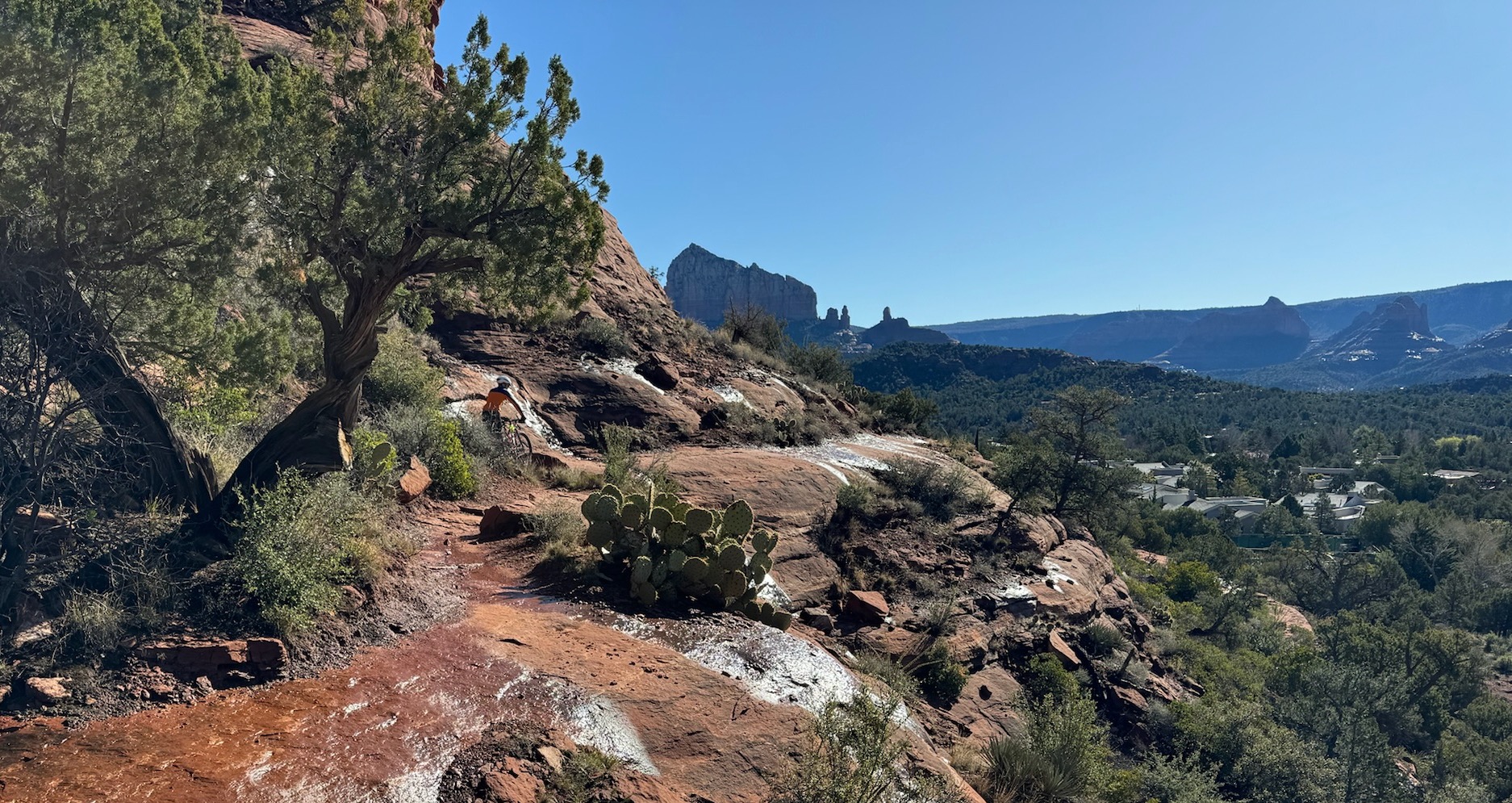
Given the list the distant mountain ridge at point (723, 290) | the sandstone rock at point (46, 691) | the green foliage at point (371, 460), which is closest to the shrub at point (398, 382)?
the green foliage at point (371, 460)

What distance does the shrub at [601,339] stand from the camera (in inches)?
756

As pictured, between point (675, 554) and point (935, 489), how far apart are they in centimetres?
885

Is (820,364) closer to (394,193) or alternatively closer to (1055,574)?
(1055,574)

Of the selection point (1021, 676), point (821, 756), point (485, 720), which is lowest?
point (1021, 676)

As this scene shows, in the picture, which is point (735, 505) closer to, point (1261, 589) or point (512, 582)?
point (512, 582)

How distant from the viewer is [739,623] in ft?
24.6

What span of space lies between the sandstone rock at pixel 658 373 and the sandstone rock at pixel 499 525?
9234 millimetres

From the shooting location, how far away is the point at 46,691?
179 inches

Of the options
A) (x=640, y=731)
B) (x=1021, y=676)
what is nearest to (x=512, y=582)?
(x=640, y=731)

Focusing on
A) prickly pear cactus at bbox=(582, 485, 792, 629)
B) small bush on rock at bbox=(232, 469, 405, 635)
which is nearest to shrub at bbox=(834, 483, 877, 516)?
prickly pear cactus at bbox=(582, 485, 792, 629)

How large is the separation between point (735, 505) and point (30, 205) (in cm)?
690

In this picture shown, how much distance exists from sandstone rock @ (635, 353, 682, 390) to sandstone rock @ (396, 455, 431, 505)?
332 inches

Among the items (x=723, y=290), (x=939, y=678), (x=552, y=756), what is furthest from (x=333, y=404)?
(x=723, y=290)

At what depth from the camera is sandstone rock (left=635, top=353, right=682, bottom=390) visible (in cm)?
1861
